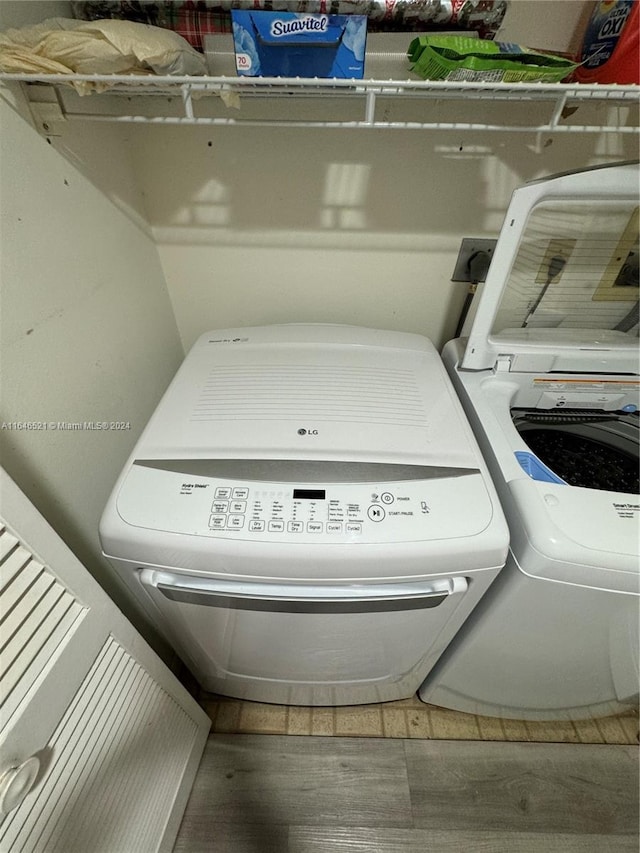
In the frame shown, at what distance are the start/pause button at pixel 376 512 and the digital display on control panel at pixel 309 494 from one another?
0.08 metres

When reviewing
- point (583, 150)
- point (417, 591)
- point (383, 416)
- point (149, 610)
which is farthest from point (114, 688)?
point (583, 150)

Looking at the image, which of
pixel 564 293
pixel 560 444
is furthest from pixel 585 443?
pixel 564 293

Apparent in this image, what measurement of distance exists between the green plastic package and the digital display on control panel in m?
0.69

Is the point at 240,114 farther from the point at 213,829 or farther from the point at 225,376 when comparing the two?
the point at 213,829

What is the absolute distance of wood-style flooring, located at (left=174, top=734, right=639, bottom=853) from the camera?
0.96 meters

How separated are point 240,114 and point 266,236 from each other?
0.26 metres

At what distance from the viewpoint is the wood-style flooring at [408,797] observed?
3.15 feet

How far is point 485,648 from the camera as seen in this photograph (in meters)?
0.81

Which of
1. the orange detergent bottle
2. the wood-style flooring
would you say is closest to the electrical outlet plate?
the orange detergent bottle

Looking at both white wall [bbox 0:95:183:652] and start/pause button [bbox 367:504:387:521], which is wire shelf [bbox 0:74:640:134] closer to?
white wall [bbox 0:95:183:652]

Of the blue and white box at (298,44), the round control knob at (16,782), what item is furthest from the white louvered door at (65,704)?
the blue and white box at (298,44)

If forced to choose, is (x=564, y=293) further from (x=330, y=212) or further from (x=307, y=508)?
(x=307, y=508)

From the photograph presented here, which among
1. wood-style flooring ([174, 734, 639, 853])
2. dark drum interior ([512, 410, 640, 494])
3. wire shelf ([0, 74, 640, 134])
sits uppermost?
wire shelf ([0, 74, 640, 134])

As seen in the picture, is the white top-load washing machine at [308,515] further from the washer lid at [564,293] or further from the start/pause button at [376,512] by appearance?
the washer lid at [564,293]
